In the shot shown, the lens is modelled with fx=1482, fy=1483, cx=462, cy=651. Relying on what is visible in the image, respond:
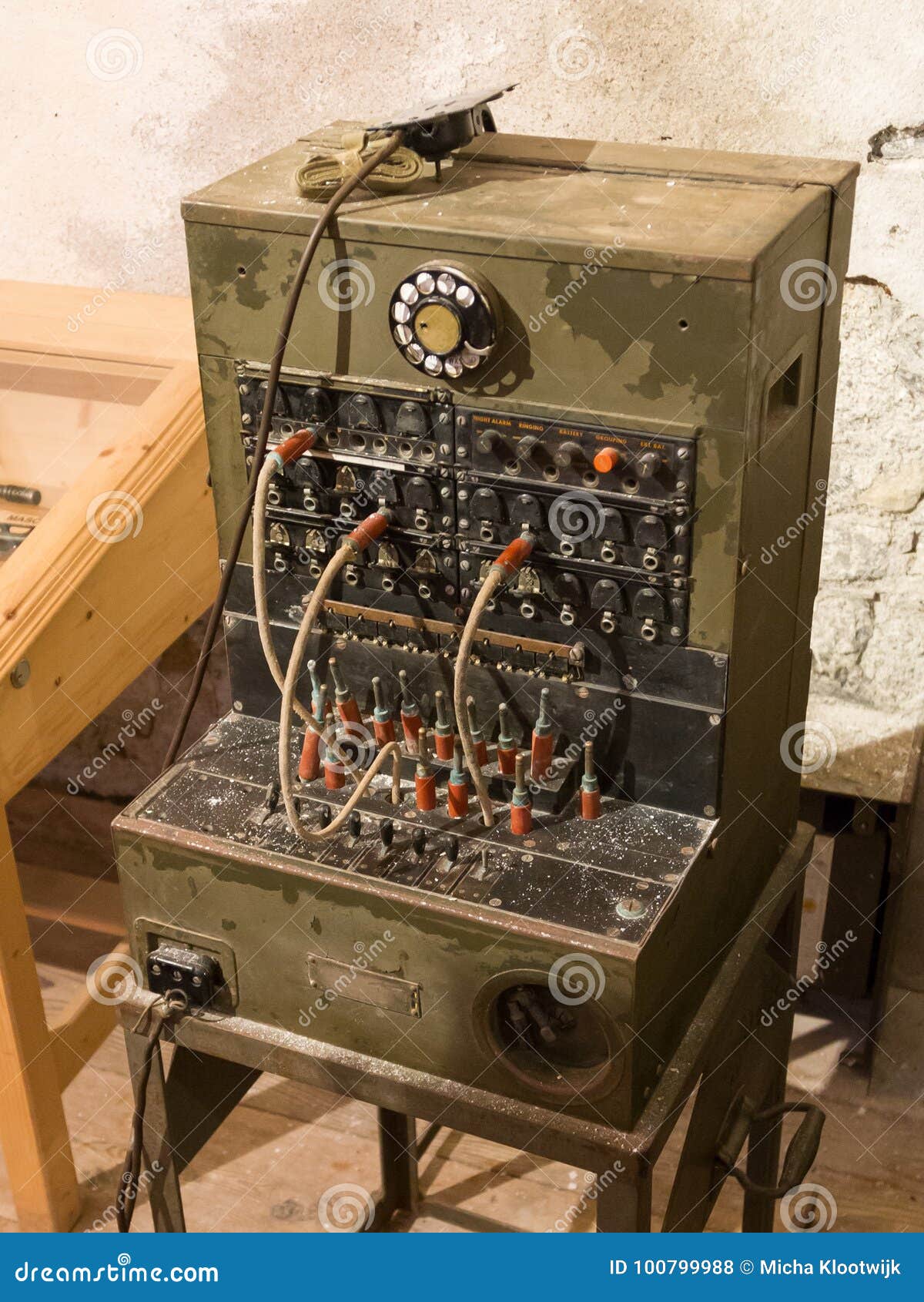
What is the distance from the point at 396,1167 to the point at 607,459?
161cm

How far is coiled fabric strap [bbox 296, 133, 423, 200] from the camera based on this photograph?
1.78 meters

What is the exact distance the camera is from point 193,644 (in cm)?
334

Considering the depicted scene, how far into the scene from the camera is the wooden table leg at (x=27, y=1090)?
94.4 inches

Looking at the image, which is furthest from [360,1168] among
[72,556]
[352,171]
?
[352,171]

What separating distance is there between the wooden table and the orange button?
961 millimetres

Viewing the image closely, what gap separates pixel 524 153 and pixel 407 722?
2.48 ft

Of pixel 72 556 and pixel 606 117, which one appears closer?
pixel 72 556

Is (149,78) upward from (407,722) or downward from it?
upward

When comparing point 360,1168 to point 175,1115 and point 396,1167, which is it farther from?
point 175,1115

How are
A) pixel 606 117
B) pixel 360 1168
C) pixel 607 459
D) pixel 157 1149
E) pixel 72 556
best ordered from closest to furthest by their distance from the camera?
pixel 607 459 → pixel 157 1149 → pixel 72 556 → pixel 606 117 → pixel 360 1168

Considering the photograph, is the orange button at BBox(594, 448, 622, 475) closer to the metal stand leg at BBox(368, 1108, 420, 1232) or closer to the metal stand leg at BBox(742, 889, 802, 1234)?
the metal stand leg at BBox(742, 889, 802, 1234)

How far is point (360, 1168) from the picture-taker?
113 inches

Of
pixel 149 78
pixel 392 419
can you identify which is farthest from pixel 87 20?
pixel 392 419

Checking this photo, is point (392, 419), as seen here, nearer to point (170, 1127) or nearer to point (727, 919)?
point (727, 919)
